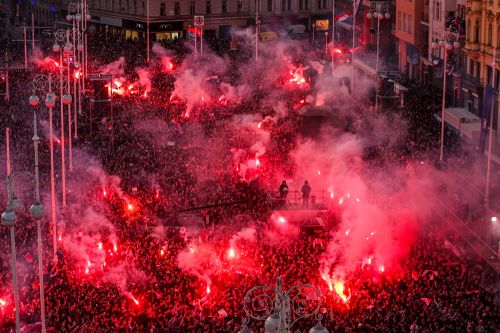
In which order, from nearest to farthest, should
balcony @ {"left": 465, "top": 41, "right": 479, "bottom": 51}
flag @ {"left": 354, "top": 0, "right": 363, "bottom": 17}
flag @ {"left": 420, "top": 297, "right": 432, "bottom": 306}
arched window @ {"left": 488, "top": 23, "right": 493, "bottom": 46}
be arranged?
flag @ {"left": 420, "top": 297, "right": 432, "bottom": 306} → arched window @ {"left": 488, "top": 23, "right": 493, "bottom": 46} → balcony @ {"left": 465, "top": 41, "right": 479, "bottom": 51} → flag @ {"left": 354, "top": 0, "right": 363, "bottom": 17}

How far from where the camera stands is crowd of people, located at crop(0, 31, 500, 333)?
987 inches

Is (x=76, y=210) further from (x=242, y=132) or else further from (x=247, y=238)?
(x=242, y=132)

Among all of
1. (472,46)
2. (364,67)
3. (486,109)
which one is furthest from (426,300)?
(364,67)

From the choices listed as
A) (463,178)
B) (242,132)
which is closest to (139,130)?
(242,132)

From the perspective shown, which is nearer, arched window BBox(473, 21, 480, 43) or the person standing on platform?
the person standing on platform

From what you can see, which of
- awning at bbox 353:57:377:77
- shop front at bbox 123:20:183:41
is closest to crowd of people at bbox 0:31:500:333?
awning at bbox 353:57:377:77

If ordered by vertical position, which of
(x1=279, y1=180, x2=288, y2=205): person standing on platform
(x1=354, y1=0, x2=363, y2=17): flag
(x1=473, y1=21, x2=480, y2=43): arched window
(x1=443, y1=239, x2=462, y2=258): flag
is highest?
(x1=354, y1=0, x2=363, y2=17): flag

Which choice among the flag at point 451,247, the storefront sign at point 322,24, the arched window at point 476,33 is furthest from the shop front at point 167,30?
the flag at point 451,247

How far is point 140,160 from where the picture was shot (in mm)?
40344

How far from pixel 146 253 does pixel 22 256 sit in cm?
398

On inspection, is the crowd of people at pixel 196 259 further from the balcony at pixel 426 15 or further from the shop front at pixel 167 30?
the shop front at pixel 167 30

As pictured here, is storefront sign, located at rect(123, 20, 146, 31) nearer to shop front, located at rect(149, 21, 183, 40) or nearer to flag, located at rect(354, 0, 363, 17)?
shop front, located at rect(149, 21, 183, 40)

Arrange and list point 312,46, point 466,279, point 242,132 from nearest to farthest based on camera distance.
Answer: point 466,279, point 242,132, point 312,46

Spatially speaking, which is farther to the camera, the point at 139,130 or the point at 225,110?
the point at 225,110
